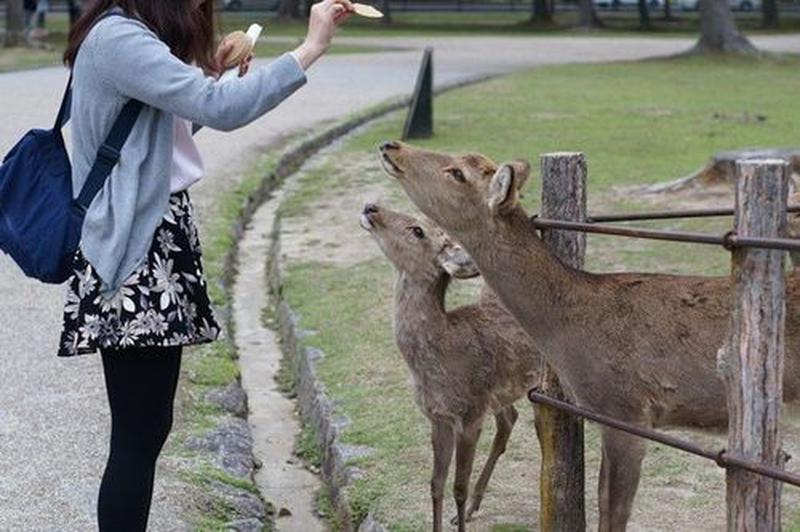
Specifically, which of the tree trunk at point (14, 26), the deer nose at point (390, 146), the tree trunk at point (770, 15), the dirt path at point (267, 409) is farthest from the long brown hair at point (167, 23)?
the tree trunk at point (770, 15)

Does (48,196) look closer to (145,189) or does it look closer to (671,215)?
(145,189)

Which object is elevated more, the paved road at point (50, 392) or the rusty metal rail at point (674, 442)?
→ the rusty metal rail at point (674, 442)

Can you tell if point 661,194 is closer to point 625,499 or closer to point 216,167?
point 216,167

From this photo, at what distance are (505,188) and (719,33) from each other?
29140 mm

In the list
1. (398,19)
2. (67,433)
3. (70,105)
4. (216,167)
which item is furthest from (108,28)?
(398,19)

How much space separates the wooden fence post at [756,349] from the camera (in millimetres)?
3852

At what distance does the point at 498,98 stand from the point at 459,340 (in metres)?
17.6

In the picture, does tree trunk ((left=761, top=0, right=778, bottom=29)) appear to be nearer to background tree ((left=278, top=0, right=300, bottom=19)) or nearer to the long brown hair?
background tree ((left=278, top=0, right=300, bottom=19))

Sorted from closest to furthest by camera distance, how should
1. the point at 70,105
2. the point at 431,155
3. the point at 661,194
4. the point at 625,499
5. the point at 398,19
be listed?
the point at 70,105, the point at 625,499, the point at 431,155, the point at 661,194, the point at 398,19

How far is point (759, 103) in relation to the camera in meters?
22.4

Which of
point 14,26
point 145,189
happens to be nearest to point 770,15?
point 14,26

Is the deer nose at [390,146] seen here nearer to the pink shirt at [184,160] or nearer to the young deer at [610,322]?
the young deer at [610,322]

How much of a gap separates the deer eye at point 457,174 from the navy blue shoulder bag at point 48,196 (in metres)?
1.18

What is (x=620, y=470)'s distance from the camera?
15.5ft
